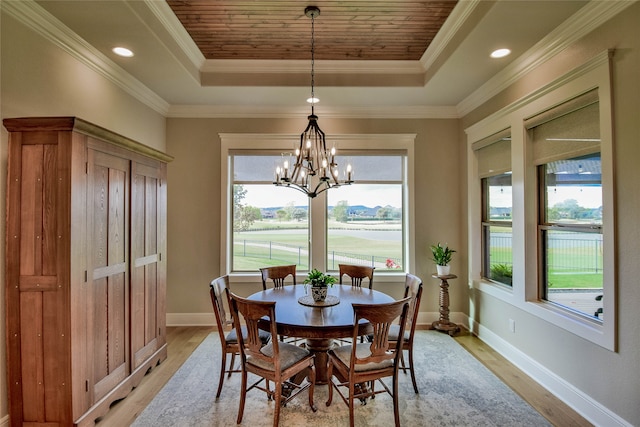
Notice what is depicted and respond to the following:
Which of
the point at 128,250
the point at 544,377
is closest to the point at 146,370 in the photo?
the point at 128,250

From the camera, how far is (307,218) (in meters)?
4.45

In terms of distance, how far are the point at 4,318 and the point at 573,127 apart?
14.2 feet

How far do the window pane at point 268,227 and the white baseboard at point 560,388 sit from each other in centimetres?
254

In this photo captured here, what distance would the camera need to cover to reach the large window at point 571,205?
2344 mm

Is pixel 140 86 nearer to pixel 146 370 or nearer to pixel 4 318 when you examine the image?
pixel 4 318

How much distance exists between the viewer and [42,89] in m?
2.35

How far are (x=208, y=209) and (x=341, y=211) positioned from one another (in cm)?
184

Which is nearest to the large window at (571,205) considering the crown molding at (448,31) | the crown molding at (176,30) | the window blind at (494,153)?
the window blind at (494,153)

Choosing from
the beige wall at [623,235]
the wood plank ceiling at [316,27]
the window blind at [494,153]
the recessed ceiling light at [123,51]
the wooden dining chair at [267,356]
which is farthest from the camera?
the window blind at [494,153]

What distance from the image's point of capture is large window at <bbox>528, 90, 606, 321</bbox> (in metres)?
2.34

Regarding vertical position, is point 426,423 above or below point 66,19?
below

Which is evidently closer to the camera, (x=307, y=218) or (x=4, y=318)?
(x=4, y=318)

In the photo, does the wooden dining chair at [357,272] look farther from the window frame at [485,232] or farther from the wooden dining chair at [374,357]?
the window frame at [485,232]

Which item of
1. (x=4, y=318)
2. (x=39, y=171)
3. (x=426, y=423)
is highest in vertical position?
(x=39, y=171)
